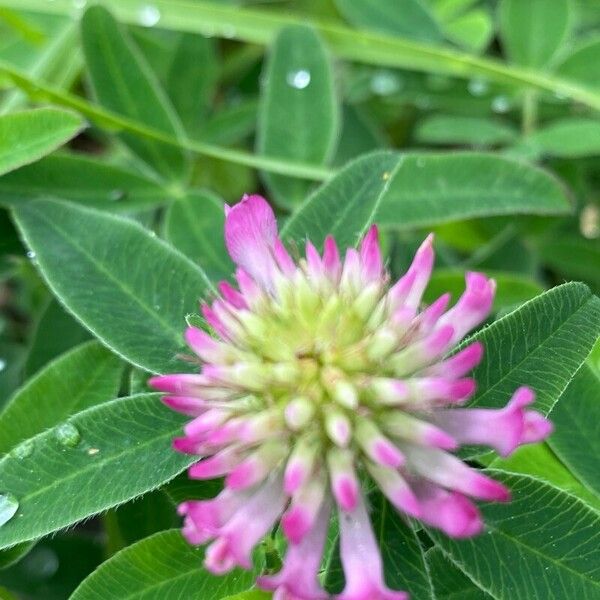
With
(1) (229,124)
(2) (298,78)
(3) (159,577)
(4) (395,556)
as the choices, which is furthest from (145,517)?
(1) (229,124)

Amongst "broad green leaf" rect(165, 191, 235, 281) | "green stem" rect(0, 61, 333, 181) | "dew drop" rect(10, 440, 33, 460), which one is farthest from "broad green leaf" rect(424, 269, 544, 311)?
"dew drop" rect(10, 440, 33, 460)

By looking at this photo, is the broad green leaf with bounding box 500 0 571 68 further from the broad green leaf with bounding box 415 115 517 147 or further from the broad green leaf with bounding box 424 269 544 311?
the broad green leaf with bounding box 424 269 544 311

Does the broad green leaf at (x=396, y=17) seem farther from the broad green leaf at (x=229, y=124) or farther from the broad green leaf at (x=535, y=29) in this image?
the broad green leaf at (x=229, y=124)

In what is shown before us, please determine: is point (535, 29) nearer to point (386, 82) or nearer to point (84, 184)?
point (386, 82)

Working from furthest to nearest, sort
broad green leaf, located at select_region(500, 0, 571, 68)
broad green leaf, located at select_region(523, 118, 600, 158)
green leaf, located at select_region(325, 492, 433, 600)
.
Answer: broad green leaf, located at select_region(500, 0, 571, 68), broad green leaf, located at select_region(523, 118, 600, 158), green leaf, located at select_region(325, 492, 433, 600)

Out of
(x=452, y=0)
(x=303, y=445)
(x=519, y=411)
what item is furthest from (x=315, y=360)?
(x=452, y=0)

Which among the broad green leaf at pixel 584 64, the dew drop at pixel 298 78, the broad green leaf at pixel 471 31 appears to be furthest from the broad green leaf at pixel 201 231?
the broad green leaf at pixel 584 64
